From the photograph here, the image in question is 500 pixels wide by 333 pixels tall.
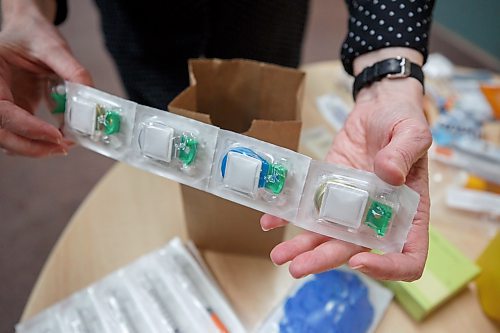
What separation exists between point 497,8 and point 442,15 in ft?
1.04

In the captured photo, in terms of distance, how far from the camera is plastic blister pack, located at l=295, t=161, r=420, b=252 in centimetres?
47

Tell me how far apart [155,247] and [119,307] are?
0.36ft

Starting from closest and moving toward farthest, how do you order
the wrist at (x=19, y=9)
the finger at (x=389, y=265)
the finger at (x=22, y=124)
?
the finger at (x=389, y=265)
the finger at (x=22, y=124)
the wrist at (x=19, y=9)

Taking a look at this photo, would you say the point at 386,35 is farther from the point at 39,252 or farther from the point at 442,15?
the point at 442,15

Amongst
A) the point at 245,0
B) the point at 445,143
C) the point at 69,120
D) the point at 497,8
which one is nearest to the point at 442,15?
the point at 497,8

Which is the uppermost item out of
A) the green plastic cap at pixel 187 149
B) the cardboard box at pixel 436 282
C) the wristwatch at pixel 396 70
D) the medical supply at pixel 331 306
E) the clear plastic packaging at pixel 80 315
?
the wristwatch at pixel 396 70

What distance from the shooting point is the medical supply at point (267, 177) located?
0.48 metres

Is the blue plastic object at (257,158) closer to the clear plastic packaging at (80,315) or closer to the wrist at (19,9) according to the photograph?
the clear plastic packaging at (80,315)

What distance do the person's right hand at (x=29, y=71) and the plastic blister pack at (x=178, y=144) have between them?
137mm

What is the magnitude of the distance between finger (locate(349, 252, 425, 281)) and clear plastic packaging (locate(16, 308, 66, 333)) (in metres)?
0.39

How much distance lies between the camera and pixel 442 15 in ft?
7.03

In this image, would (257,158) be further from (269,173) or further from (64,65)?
(64,65)

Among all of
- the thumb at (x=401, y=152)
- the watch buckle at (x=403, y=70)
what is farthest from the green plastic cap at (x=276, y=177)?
the watch buckle at (x=403, y=70)

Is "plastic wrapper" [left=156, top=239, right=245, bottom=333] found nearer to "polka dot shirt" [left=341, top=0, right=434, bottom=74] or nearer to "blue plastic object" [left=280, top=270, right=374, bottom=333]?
"blue plastic object" [left=280, top=270, right=374, bottom=333]
